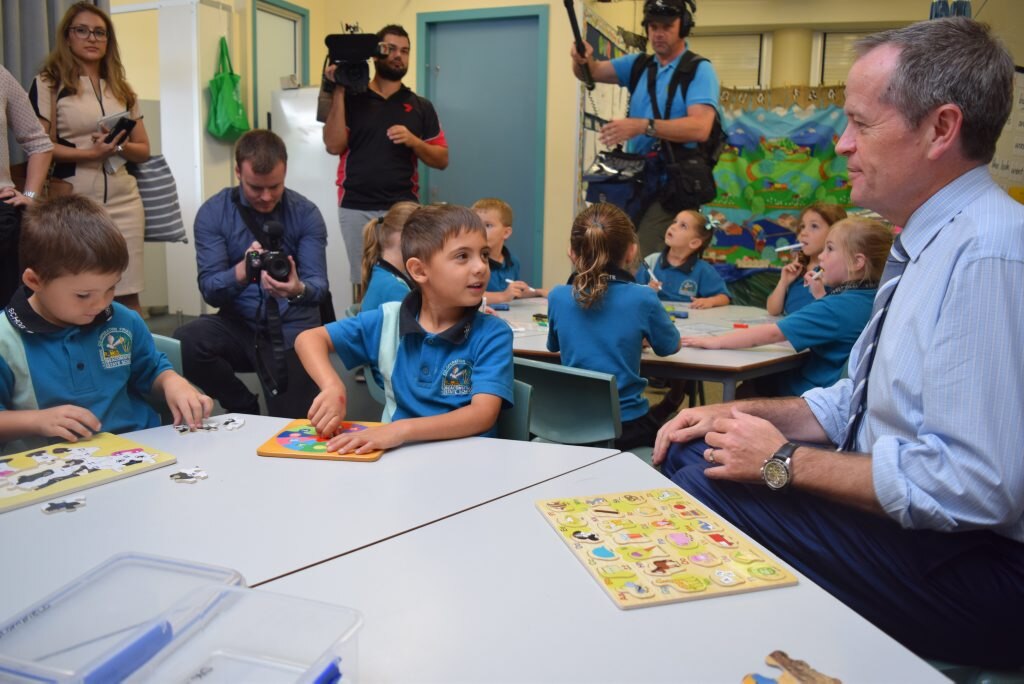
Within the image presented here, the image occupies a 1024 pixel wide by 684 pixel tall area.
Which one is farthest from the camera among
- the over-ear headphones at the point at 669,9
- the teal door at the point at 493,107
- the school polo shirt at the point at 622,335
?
the teal door at the point at 493,107

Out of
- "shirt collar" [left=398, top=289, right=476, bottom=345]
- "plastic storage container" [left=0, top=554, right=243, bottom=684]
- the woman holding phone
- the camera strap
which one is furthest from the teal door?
"plastic storage container" [left=0, top=554, right=243, bottom=684]

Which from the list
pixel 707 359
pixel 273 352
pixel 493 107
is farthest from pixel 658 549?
pixel 493 107

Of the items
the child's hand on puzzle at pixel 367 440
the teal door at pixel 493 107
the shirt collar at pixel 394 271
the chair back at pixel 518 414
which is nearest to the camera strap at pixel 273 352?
the shirt collar at pixel 394 271

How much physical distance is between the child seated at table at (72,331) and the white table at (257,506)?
34cm

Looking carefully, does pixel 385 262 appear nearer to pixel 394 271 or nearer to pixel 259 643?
pixel 394 271

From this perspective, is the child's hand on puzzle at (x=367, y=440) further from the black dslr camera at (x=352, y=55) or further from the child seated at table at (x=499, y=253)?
the black dslr camera at (x=352, y=55)

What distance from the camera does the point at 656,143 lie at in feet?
12.5

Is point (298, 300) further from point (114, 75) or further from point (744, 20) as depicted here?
point (744, 20)

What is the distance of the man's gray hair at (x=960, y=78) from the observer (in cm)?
123

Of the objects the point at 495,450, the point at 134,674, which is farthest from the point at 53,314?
the point at 134,674

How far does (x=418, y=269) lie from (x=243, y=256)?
157 centimetres

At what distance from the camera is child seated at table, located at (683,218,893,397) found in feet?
8.34

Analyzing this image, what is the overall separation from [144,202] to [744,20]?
20.5 feet

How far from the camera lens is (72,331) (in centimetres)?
169
